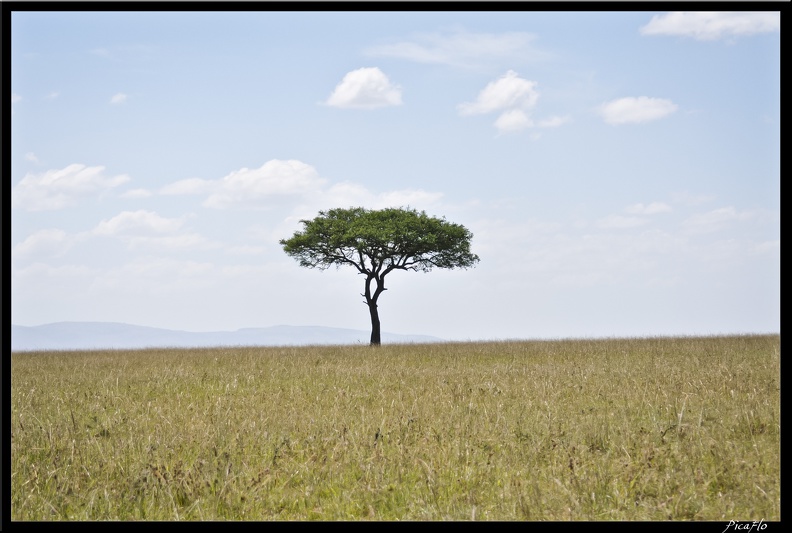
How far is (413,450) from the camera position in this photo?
6.38 metres

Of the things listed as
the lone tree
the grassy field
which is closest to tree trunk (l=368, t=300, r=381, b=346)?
the lone tree

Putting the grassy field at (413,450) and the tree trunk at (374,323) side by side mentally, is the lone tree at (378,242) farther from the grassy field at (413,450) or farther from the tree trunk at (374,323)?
the grassy field at (413,450)

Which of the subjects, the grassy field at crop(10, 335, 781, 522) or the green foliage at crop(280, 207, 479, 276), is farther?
the green foliage at crop(280, 207, 479, 276)

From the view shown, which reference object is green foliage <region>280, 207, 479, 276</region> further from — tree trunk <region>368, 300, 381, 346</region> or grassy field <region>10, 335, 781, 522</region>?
grassy field <region>10, 335, 781, 522</region>

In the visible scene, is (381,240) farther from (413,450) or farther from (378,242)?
(413,450)

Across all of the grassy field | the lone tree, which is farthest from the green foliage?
the grassy field

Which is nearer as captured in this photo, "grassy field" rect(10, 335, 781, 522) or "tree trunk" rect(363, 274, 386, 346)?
"grassy field" rect(10, 335, 781, 522)

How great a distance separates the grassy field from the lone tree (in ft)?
88.7

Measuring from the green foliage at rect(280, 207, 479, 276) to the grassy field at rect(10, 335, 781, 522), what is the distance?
89.0 ft

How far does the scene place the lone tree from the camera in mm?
38750

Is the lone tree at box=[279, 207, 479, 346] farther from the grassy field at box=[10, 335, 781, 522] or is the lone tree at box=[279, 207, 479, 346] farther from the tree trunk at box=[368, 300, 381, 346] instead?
the grassy field at box=[10, 335, 781, 522]

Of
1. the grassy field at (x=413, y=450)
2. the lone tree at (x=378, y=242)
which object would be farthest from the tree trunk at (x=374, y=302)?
the grassy field at (x=413, y=450)

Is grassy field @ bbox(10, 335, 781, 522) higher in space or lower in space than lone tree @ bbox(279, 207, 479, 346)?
lower

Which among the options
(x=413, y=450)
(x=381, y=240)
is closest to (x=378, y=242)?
(x=381, y=240)
